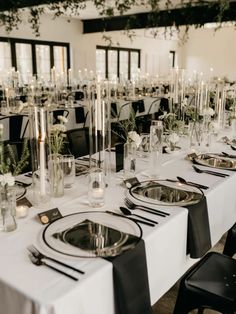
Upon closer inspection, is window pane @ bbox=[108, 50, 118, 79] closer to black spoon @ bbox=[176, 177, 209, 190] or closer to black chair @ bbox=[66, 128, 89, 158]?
black chair @ bbox=[66, 128, 89, 158]

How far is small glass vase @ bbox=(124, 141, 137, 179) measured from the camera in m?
2.00

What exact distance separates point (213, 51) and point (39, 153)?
13085mm

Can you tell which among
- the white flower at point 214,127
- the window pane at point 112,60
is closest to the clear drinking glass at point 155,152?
the white flower at point 214,127

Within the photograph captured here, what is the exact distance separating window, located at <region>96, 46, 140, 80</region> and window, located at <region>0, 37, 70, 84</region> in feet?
4.43

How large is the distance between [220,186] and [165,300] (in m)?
0.80

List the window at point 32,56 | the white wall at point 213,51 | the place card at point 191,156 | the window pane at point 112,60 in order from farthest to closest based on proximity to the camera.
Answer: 1. the white wall at point 213,51
2. the window pane at point 112,60
3. the window at point 32,56
4. the place card at point 191,156

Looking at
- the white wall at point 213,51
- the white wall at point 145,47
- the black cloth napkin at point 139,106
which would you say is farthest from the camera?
the white wall at point 213,51

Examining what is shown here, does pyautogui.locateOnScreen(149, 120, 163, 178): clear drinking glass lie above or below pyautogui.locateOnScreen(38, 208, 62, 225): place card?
above

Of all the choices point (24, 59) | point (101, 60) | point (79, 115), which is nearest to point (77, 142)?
point (79, 115)

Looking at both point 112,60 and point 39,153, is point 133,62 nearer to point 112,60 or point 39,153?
point 112,60

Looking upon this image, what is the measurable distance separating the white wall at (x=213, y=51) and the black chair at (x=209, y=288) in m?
12.4

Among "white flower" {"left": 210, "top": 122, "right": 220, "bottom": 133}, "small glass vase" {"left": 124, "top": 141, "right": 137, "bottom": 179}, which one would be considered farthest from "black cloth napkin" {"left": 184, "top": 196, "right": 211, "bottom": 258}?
"white flower" {"left": 210, "top": 122, "right": 220, "bottom": 133}

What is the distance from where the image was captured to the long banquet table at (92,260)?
1.00 meters

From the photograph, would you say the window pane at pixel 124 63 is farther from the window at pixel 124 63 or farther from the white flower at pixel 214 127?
the white flower at pixel 214 127
